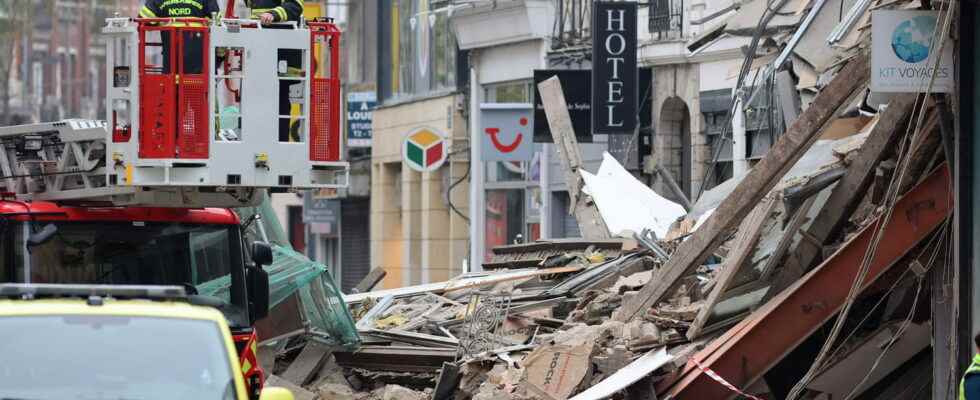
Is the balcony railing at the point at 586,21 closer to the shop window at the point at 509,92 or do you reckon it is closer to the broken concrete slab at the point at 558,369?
the shop window at the point at 509,92

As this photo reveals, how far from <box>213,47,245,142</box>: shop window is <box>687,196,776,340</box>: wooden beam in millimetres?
3886

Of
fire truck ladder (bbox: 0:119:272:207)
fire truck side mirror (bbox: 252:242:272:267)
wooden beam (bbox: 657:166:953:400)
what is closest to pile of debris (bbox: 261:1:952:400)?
wooden beam (bbox: 657:166:953:400)

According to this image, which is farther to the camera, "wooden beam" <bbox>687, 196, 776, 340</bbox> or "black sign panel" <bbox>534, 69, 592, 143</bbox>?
"black sign panel" <bbox>534, 69, 592, 143</bbox>

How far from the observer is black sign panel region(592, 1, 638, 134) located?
28094 millimetres

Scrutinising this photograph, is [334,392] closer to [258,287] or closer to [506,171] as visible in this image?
[258,287]

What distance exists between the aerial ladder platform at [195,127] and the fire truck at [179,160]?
10 millimetres

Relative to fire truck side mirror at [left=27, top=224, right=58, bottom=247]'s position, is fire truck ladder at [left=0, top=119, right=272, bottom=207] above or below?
above

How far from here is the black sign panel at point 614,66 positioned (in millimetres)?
28094

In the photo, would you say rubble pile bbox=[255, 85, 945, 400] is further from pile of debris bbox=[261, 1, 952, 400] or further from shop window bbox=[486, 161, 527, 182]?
shop window bbox=[486, 161, 527, 182]

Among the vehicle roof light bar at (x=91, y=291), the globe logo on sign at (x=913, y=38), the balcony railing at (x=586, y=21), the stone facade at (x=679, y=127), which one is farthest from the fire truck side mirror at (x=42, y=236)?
the balcony railing at (x=586, y=21)

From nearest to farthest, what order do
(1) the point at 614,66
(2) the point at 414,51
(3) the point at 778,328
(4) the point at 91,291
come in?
1. (4) the point at 91,291
2. (3) the point at 778,328
3. (1) the point at 614,66
4. (2) the point at 414,51

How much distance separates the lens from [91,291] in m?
9.50

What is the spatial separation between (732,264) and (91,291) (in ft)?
22.2

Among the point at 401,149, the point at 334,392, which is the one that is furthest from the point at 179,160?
the point at 401,149
